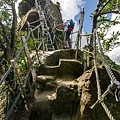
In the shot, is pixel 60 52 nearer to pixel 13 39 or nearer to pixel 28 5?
pixel 13 39

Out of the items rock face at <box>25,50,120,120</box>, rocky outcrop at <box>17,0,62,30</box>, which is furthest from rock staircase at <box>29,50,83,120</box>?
rocky outcrop at <box>17,0,62,30</box>

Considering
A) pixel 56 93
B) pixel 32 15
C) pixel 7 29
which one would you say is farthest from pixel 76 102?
pixel 32 15

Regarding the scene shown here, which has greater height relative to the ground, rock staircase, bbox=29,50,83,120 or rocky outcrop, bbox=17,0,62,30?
rocky outcrop, bbox=17,0,62,30

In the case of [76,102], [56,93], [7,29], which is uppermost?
[7,29]

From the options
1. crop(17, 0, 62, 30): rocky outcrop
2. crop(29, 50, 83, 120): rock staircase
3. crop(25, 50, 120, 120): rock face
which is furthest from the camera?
crop(17, 0, 62, 30): rocky outcrop

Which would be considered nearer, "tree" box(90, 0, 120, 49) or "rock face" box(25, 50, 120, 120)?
"rock face" box(25, 50, 120, 120)

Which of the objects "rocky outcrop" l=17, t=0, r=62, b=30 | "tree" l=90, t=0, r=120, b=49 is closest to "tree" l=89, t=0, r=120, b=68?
"tree" l=90, t=0, r=120, b=49

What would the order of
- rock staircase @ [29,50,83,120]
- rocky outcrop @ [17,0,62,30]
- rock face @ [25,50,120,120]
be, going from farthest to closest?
1. rocky outcrop @ [17,0,62,30]
2. rock staircase @ [29,50,83,120]
3. rock face @ [25,50,120,120]

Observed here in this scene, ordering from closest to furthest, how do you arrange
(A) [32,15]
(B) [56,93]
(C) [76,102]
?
(C) [76,102], (B) [56,93], (A) [32,15]

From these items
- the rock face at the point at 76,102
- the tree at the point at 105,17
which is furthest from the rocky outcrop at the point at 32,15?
the rock face at the point at 76,102

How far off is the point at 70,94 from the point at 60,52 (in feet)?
10.1

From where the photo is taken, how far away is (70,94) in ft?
18.1

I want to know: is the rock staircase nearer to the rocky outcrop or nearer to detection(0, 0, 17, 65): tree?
detection(0, 0, 17, 65): tree

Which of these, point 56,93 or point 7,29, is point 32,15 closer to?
point 7,29
